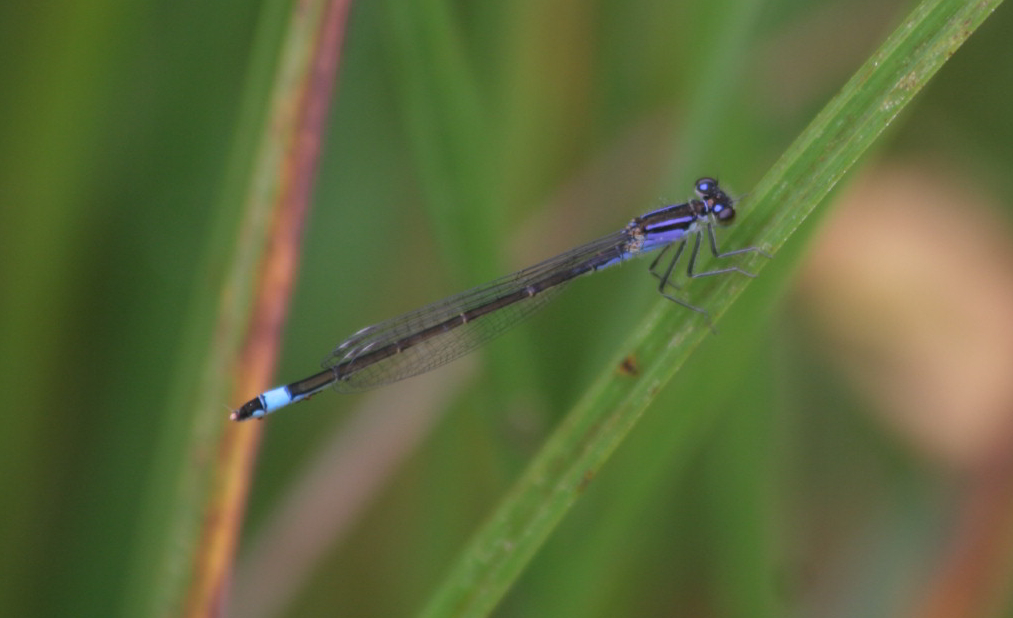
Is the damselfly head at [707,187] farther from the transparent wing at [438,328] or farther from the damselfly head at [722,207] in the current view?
the transparent wing at [438,328]

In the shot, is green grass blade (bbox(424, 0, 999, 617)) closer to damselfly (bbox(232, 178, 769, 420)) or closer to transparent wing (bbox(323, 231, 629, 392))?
damselfly (bbox(232, 178, 769, 420))

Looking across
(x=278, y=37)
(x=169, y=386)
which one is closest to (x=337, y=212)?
(x=169, y=386)

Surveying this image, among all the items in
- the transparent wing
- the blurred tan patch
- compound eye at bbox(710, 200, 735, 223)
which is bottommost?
the transparent wing

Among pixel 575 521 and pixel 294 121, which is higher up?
pixel 294 121

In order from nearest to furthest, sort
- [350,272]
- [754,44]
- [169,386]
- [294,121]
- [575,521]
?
[294,121], [575,521], [754,44], [169,386], [350,272]

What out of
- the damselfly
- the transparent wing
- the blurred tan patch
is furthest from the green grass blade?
the blurred tan patch

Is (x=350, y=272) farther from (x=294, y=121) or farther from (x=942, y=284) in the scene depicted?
(x=942, y=284)
